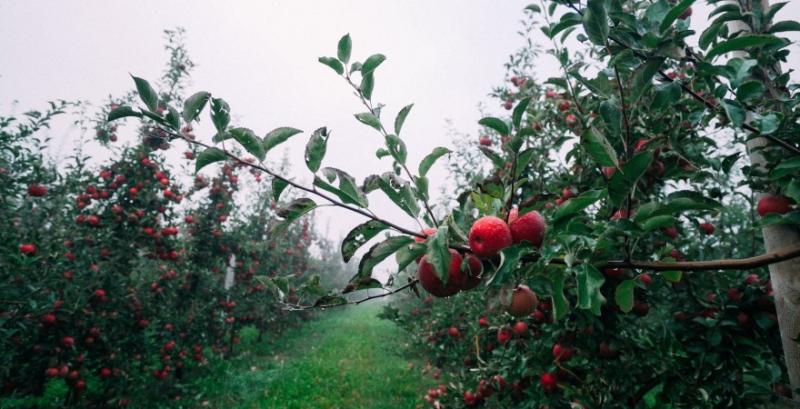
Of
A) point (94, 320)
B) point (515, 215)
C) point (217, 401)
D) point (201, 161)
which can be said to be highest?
point (201, 161)

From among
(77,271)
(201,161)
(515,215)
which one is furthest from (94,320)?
(515,215)

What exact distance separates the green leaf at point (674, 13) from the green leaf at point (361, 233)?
2.93 feet

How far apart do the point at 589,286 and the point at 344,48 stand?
3.02ft

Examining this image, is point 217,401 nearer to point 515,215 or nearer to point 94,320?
point 94,320

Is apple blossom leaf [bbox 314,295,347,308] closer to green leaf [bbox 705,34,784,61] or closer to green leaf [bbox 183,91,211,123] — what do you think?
green leaf [bbox 183,91,211,123]

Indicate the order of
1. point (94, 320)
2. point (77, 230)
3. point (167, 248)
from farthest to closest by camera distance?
point (167, 248) < point (77, 230) < point (94, 320)

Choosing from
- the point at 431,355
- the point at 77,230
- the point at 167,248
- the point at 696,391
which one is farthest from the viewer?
the point at 431,355

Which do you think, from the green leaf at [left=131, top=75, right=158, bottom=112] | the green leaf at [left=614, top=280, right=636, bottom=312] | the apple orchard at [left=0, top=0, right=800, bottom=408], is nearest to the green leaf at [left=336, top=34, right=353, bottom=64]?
the apple orchard at [left=0, top=0, right=800, bottom=408]

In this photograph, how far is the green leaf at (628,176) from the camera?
0.76 meters

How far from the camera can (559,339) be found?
2.67 meters

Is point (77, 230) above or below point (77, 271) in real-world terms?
above

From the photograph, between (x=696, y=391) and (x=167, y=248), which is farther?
(x=167, y=248)

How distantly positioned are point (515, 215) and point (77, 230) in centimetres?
558

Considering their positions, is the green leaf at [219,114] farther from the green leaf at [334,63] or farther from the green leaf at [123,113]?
the green leaf at [334,63]
